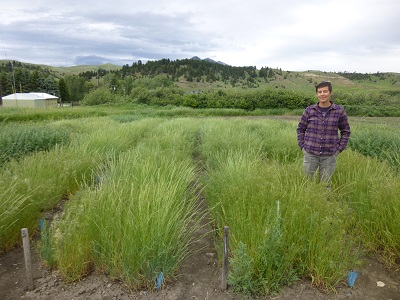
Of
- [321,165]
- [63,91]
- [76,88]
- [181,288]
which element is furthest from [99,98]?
[181,288]

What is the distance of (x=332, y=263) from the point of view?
2240 mm

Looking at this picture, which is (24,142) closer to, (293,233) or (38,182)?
(38,182)

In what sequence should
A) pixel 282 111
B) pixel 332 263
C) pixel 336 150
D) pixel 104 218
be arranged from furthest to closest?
pixel 282 111 → pixel 336 150 → pixel 104 218 → pixel 332 263

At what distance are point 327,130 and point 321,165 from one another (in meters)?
0.49

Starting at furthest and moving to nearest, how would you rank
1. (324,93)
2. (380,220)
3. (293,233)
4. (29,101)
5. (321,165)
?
(29,101)
(321,165)
(324,93)
(380,220)
(293,233)

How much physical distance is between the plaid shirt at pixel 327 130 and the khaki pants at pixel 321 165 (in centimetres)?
10

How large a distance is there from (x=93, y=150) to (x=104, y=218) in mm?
3317

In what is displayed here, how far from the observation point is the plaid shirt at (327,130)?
11.9 feet

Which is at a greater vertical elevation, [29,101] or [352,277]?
[352,277]

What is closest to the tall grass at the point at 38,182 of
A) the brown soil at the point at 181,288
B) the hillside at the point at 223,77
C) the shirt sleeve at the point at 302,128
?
the brown soil at the point at 181,288

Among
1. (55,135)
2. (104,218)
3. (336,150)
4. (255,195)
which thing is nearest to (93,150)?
(55,135)

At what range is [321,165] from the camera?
3865 mm

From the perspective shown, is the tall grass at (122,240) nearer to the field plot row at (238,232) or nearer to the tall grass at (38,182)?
the field plot row at (238,232)

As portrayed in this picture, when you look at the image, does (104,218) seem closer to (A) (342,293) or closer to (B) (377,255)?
(A) (342,293)
